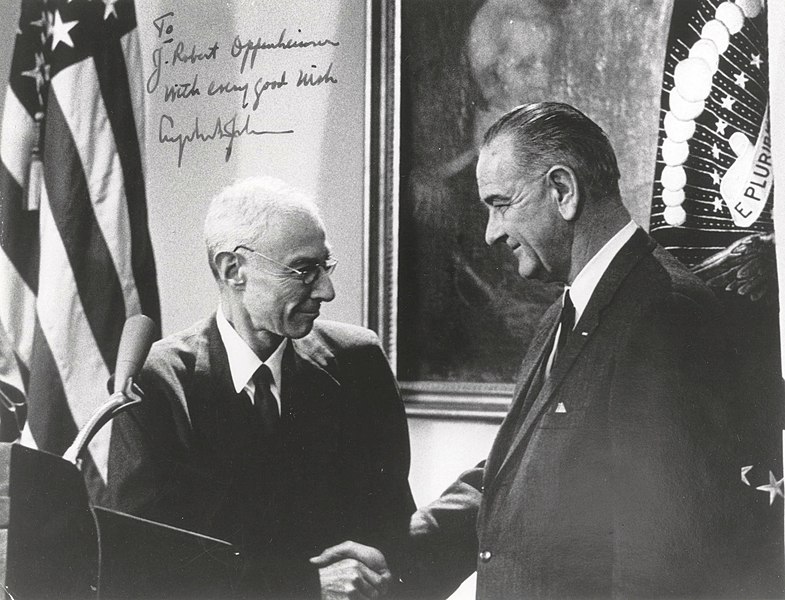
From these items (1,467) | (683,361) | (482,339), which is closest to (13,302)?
(1,467)

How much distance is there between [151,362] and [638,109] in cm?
140

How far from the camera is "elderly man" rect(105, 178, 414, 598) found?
2.23 meters

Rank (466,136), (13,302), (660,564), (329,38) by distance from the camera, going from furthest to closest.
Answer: (13,302), (329,38), (466,136), (660,564)

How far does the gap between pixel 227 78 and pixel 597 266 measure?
3.77 feet

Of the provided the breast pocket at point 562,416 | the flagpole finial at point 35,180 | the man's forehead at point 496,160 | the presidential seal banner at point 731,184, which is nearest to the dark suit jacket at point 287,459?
the breast pocket at point 562,416

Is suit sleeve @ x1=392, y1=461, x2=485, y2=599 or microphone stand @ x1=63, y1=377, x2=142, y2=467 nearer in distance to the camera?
suit sleeve @ x1=392, y1=461, x2=485, y2=599

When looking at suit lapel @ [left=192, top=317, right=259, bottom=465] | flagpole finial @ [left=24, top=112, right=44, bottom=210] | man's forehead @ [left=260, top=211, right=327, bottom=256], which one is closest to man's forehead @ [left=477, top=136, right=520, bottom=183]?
man's forehead @ [left=260, top=211, right=327, bottom=256]

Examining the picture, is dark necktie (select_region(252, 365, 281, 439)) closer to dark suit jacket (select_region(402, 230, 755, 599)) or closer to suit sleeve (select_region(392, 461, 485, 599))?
suit sleeve (select_region(392, 461, 485, 599))

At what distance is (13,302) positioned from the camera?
257 cm

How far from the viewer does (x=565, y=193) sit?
205cm

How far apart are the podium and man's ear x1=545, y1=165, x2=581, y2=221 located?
117 centimetres

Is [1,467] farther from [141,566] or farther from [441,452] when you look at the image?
[441,452]

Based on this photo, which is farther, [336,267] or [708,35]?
[336,267]

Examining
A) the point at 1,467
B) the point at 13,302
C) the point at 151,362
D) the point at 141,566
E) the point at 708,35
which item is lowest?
the point at 141,566
